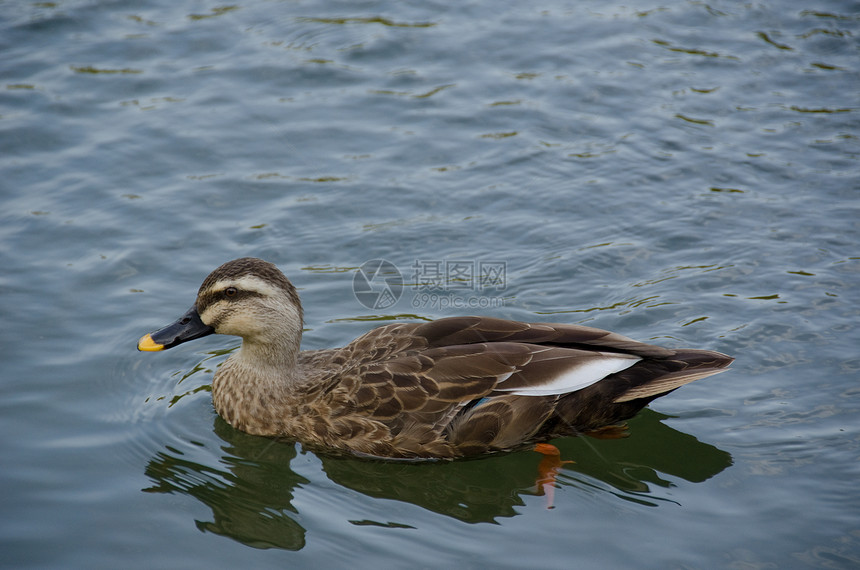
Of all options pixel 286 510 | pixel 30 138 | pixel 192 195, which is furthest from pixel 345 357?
pixel 30 138

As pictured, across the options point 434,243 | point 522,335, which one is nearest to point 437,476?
point 522,335

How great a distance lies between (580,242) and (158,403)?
180 inches

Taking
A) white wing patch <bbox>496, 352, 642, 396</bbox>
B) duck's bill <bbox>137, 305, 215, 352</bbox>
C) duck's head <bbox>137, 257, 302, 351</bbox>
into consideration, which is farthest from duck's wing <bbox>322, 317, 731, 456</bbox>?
duck's bill <bbox>137, 305, 215, 352</bbox>

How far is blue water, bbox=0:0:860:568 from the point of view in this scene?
606 cm

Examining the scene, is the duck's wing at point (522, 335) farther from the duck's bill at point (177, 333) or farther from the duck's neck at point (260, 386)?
the duck's bill at point (177, 333)

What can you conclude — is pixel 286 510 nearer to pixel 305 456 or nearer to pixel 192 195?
pixel 305 456

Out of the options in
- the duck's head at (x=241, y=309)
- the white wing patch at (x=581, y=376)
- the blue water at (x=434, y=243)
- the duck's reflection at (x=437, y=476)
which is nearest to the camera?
the blue water at (x=434, y=243)

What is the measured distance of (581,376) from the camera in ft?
21.3

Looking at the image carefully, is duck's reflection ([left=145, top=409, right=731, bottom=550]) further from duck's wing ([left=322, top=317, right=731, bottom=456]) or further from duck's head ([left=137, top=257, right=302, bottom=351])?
duck's head ([left=137, top=257, right=302, bottom=351])

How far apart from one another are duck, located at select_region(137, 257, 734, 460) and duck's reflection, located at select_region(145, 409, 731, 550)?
134 mm

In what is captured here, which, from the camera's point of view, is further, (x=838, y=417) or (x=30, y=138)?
(x=30, y=138)

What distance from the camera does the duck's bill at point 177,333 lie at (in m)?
6.78

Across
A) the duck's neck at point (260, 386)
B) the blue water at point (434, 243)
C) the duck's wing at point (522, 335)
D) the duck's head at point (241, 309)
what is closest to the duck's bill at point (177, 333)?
the duck's head at point (241, 309)

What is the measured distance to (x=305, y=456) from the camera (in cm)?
681
